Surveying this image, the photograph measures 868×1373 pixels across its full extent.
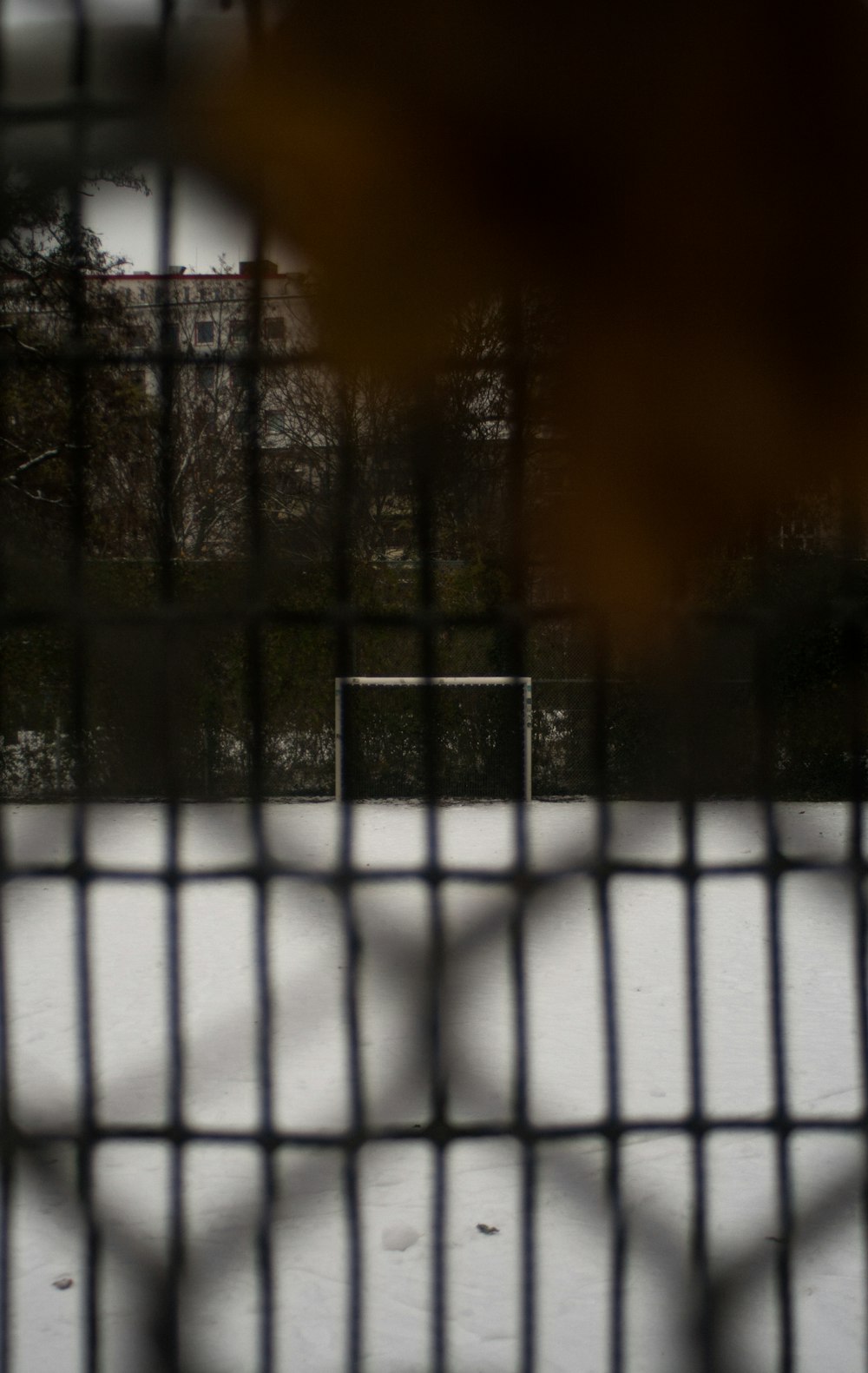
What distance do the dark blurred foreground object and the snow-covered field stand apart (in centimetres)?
18

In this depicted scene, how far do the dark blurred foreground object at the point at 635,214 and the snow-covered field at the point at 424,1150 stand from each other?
0.18m

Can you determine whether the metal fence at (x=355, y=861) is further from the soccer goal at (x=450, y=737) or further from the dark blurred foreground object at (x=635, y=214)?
the soccer goal at (x=450, y=737)

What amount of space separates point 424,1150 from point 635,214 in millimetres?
803

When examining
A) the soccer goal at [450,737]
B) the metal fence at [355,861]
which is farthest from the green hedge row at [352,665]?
the soccer goal at [450,737]

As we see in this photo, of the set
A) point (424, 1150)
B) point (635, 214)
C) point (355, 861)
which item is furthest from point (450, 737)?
point (635, 214)

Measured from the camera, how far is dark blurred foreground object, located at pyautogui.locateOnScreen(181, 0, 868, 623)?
1.16ft

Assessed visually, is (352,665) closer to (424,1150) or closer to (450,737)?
(424,1150)

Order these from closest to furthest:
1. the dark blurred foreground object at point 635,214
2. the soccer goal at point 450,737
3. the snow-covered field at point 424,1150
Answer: the dark blurred foreground object at point 635,214 → the snow-covered field at point 424,1150 → the soccer goal at point 450,737

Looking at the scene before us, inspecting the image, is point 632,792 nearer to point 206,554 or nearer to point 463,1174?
point 206,554

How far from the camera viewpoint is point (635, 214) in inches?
13.9

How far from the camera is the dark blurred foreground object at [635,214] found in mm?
353

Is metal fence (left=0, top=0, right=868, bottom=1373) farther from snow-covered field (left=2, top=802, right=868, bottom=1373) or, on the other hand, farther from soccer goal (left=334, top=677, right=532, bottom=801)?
soccer goal (left=334, top=677, right=532, bottom=801)

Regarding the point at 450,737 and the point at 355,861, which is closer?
the point at 355,861

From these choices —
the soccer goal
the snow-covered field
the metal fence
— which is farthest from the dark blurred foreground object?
the soccer goal
